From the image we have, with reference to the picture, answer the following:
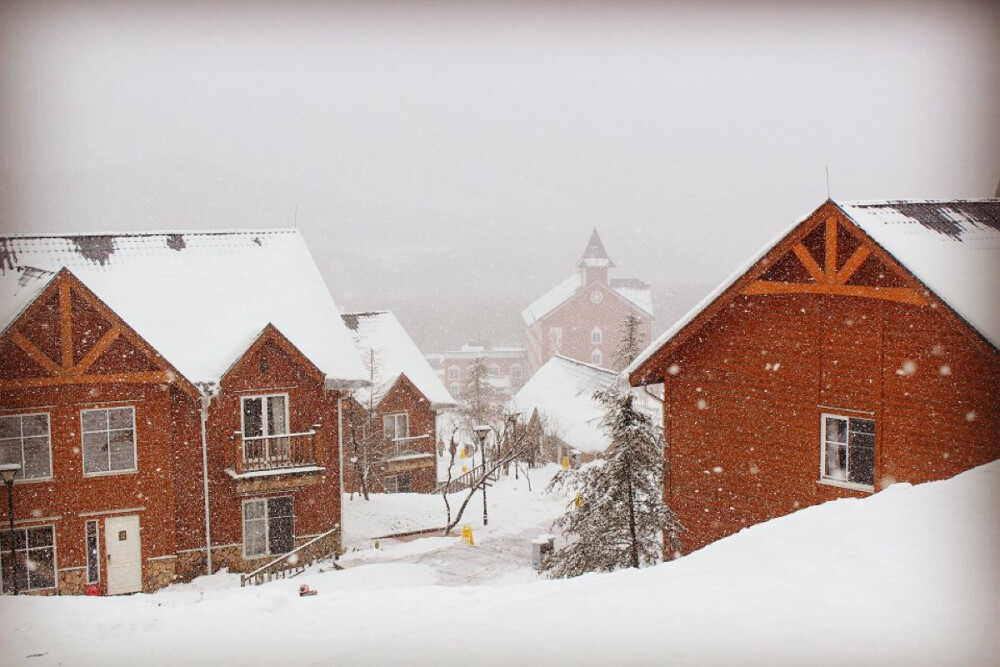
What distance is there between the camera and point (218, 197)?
414 inches

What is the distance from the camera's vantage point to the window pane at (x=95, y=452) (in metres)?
11.8

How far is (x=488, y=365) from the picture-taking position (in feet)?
152

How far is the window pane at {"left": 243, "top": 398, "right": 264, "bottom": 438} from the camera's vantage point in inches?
536

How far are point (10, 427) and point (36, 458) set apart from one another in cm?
66

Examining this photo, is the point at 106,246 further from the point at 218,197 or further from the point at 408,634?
the point at 408,634

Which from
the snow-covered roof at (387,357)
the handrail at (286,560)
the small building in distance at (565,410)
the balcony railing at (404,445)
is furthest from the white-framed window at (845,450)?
the small building in distance at (565,410)

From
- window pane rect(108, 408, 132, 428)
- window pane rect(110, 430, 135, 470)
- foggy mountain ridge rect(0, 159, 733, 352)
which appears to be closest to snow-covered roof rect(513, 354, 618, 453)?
foggy mountain ridge rect(0, 159, 733, 352)

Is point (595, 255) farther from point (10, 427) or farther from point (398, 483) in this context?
point (10, 427)

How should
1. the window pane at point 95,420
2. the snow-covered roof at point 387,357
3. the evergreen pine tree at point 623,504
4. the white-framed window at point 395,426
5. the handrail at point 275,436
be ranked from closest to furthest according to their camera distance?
the evergreen pine tree at point 623,504 → the window pane at point 95,420 → the handrail at point 275,436 → the snow-covered roof at point 387,357 → the white-framed window at point 395,426

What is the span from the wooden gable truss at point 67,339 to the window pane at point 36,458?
0.97 meters

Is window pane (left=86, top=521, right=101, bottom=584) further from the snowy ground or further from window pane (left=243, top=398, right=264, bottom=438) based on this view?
the snowy ground

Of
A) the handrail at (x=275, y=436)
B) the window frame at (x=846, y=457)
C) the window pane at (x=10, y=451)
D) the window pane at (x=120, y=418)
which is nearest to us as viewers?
the window frame at (x=846, y=457)

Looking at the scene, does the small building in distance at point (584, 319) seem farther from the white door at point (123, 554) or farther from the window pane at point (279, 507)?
the white door at point (123, 554)

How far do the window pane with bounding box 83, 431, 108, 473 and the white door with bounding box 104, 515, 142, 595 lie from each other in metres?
0.92
